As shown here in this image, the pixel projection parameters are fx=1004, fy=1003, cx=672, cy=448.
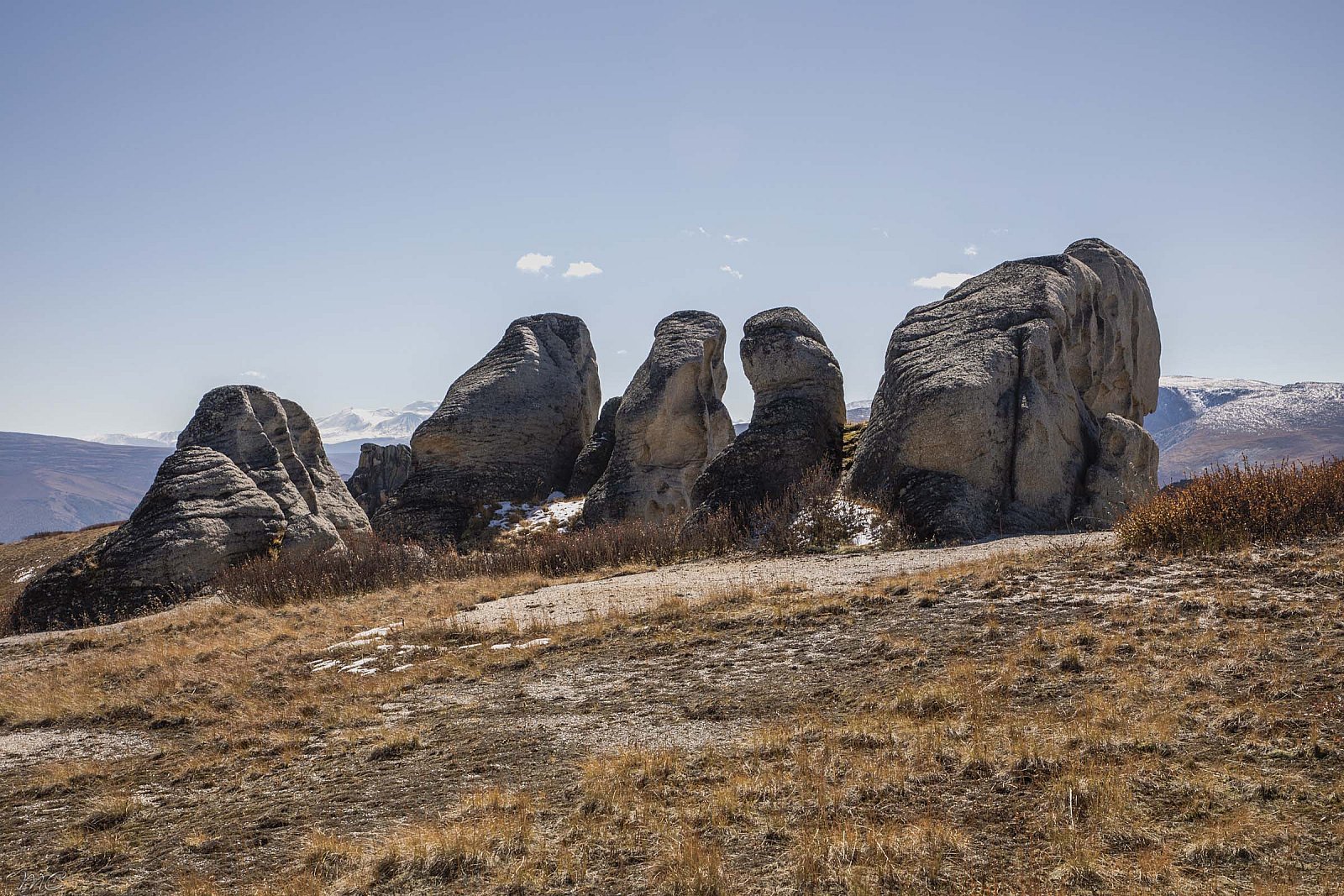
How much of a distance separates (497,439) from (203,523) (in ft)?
31.7

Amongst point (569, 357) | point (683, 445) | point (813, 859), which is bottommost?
point (813, 859)

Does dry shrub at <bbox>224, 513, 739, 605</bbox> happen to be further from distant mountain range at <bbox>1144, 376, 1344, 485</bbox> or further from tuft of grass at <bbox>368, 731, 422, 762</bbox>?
distant mountain range at <bbox>1144, 376, 1344, 485</bbox>

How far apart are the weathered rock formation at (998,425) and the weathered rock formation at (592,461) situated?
31.7 feet

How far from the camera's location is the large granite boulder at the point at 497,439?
989 inches

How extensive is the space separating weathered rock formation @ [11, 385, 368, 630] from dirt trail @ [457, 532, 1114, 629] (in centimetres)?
641

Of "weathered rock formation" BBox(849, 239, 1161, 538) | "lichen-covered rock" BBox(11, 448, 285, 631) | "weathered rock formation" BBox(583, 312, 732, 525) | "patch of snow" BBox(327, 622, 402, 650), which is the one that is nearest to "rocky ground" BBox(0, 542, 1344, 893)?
"patch of snow" BBox(327, 622, 402, 650)

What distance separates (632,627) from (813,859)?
18.4 ft

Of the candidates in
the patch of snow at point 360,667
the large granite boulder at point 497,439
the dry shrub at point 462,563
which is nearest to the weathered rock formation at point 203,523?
the dry shrub at point 462,563

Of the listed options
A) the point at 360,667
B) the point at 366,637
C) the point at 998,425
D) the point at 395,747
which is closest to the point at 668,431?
the point at 998,425

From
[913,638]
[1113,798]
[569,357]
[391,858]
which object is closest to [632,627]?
[913,638]

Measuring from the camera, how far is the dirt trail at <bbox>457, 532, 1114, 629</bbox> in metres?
11.4

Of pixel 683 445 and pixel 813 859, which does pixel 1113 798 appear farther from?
pixel 683 445

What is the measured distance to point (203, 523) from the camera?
17.1 m

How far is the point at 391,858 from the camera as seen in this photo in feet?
16.4
